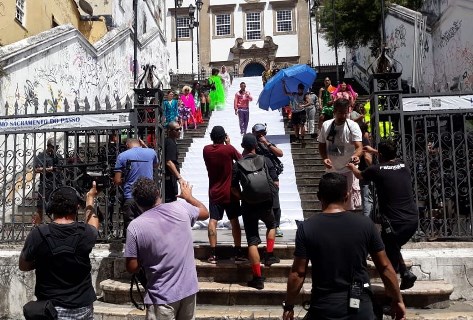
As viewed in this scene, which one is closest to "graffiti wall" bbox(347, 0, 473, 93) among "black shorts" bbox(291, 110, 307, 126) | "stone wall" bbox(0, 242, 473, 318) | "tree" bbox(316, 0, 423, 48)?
"tree" bbox(316, 0, 423, 48)

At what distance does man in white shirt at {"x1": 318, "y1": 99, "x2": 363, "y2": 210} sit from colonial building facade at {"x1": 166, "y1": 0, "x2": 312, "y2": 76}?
109ft

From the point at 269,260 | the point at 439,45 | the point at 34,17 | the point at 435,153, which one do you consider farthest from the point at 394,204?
the point at 34,17

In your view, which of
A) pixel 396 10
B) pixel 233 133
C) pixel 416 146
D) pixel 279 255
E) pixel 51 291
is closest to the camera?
pixel 51 291

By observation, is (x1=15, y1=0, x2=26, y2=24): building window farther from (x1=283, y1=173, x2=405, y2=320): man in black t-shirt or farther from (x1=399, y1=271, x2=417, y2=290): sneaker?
(x1=283, y1=173, x2=405, y2=320): man in black t-shirt

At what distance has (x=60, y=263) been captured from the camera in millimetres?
3434

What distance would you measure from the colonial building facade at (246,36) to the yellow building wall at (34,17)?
19.5 m

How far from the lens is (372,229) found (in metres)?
3.22

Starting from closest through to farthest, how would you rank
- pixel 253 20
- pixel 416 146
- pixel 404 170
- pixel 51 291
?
pixel 51 291 → pixel 404 170 → pixel 416 146 → pixel 253 20

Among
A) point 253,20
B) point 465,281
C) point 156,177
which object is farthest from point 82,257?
point 253,20

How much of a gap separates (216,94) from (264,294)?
12566 millimetres

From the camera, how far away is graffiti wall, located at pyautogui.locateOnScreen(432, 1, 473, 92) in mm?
13703

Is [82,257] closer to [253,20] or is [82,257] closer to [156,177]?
[156,177]

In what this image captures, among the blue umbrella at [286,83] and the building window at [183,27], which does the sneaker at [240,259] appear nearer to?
→ the blue umbrella at [286,83]

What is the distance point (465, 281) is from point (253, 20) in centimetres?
3608
